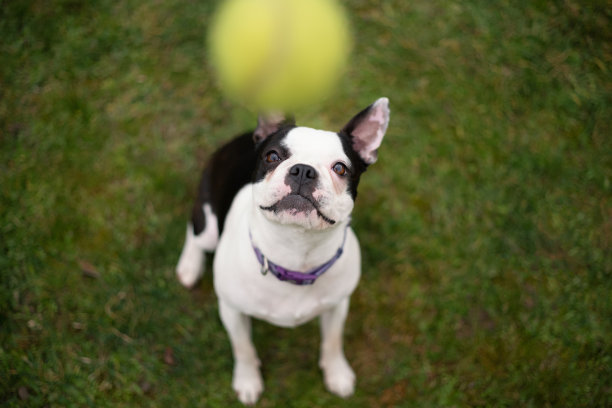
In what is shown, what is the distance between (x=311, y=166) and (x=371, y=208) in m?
2.06

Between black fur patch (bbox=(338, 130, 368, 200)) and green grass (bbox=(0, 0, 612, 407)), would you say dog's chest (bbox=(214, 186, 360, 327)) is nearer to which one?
black fur patch (bbox=(338, 130, 368, 200))

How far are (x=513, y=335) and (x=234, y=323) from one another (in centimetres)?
227

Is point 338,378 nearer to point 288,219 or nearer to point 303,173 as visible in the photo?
point 288,219

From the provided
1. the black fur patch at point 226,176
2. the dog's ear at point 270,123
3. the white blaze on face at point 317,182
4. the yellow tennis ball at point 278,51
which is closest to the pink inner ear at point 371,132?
the white blaze on face at point 317,182

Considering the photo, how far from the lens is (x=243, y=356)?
3.54 meters

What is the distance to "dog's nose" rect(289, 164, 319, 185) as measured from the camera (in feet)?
7.89

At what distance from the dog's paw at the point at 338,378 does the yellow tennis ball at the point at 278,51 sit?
195cm

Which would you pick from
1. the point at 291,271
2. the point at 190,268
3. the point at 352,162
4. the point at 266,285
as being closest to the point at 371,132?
the point at 352,162

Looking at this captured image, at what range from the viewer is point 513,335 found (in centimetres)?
405

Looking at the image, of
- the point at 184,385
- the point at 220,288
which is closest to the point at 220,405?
the point at 184,385

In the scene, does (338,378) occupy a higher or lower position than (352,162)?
lower

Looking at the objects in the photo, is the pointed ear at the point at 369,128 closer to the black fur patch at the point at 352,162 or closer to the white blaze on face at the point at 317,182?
the black fur patch at the point at 352,162

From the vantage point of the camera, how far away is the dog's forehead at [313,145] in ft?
8.40

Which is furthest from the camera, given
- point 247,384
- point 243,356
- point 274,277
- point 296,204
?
point 247,384
